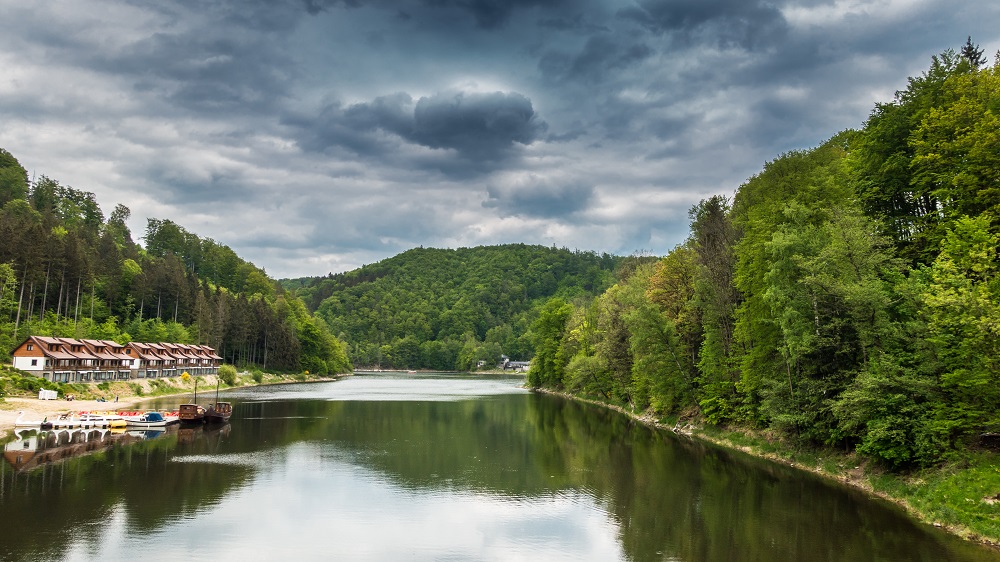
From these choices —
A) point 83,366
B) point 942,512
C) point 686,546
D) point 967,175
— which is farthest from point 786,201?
point 83,366

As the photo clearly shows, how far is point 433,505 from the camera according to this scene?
25484mm

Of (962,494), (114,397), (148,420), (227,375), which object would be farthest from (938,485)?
(227,375)

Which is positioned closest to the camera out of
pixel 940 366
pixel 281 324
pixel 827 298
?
pixel 940 366

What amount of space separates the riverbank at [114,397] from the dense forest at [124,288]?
11527 millimetres

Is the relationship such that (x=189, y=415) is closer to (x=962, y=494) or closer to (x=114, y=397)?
(x=114, y=397)

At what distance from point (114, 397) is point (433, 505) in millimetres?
59425

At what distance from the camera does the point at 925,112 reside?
30.8 metres

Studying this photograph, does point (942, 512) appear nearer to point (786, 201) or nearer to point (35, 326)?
point (786, 201)

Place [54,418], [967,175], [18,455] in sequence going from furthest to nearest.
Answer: [54,418] < [18,455] < [967,175]

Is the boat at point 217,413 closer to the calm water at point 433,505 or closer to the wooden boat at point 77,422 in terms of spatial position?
the wooden boat at point 77,422

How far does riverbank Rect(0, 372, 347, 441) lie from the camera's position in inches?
1839

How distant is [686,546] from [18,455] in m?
36.0

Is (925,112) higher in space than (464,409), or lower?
higher

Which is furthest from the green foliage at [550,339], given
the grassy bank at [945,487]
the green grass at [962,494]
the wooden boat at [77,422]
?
the green grass at [962,494]
